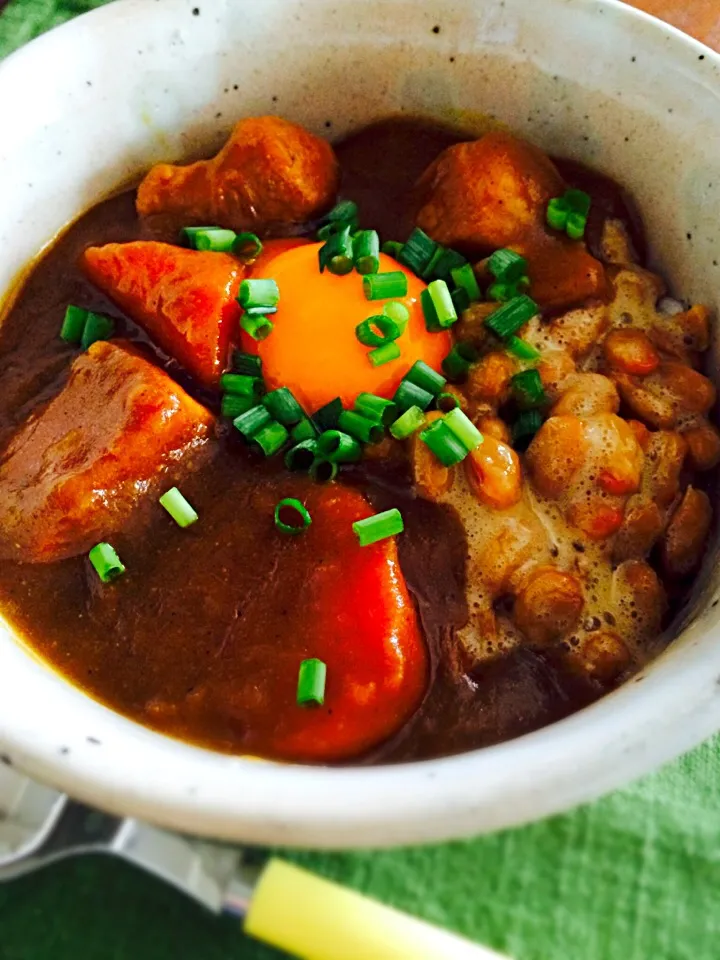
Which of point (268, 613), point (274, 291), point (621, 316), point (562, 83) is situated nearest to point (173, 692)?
point (268, 613)

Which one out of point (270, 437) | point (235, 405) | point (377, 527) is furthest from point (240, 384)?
point (377, 527)

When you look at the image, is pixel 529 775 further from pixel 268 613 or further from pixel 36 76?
pixel 36 76

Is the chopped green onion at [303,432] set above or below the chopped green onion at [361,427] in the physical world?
above

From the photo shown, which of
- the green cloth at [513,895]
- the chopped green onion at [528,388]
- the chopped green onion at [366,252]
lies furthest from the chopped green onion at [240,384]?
the green cloth at [513,895]

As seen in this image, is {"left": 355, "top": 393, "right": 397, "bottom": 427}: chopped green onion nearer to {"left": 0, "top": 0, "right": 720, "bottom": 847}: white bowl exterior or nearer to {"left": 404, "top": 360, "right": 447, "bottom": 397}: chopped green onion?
{"left": 404, "top": 360, "right": 447, "bottom": 397}: chopped green onion

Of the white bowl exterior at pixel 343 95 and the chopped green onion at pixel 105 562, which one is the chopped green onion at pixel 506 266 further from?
the chopped green onion at pixel 105 562
